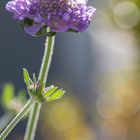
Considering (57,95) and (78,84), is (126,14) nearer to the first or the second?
(78,84)

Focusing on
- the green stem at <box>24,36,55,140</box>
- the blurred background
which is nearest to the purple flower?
the green stem at <box>24,36,55,140</box>

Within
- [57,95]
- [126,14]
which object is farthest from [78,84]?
[57,95]

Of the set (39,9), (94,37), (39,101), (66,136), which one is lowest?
(66,136)

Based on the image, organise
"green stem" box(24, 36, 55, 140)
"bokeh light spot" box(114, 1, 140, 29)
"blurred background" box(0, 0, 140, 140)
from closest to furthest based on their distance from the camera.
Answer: "green stem" box(24, 36, 55, 140) → "blurred background" box(0, 0, 140, 140) → "bokeh light spot" box(114, 1, 140, 29)

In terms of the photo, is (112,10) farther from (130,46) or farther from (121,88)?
(121,88)

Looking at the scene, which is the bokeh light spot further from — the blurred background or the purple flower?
the purple flower

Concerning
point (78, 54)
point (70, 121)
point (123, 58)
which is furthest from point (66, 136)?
point (123, 58)

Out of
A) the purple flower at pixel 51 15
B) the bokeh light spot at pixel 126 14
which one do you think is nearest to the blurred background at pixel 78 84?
the bokeh light spot at pixel 126 14

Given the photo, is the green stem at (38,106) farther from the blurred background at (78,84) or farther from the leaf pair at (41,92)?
the blurred background at (78,84)
